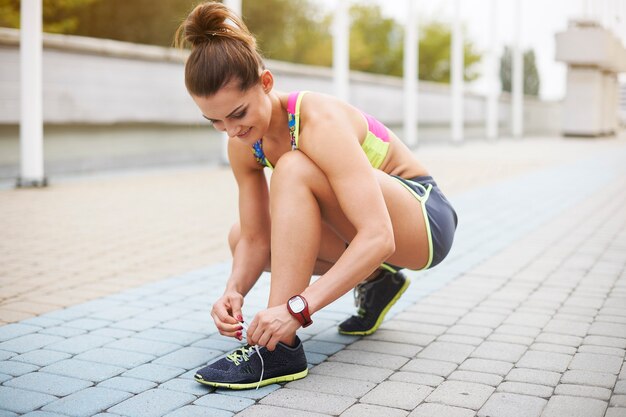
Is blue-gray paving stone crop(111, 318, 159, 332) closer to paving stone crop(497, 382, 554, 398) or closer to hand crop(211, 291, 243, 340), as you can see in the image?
hand crop(211, 291, 243, 340)

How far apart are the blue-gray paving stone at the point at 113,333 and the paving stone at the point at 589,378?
1.70 m

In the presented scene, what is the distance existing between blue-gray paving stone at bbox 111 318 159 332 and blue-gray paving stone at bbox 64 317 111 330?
5 cm

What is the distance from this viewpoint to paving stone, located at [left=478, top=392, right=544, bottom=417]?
2.55m

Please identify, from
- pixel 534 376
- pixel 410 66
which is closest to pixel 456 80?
pixel 410 66

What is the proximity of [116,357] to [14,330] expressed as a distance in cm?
64

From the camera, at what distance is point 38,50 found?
29.5 ft

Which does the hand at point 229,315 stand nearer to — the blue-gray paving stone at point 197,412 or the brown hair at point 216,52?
the blue-gray paving stone at point 197,412

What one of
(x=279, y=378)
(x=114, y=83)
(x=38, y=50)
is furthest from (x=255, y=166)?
Result: (x=114, y=83)

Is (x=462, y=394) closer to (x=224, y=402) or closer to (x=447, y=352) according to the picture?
(x=447, y=352)

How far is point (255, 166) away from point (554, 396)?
52.3 inches

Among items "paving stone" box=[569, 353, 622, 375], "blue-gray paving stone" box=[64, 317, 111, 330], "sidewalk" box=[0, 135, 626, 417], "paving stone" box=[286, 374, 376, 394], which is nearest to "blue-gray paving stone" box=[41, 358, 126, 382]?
"sidewalk" box=[0, 135, 626, 417]

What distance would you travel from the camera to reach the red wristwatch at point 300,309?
267cm

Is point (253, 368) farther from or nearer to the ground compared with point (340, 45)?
nearer to the ground

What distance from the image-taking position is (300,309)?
2.67 meters
